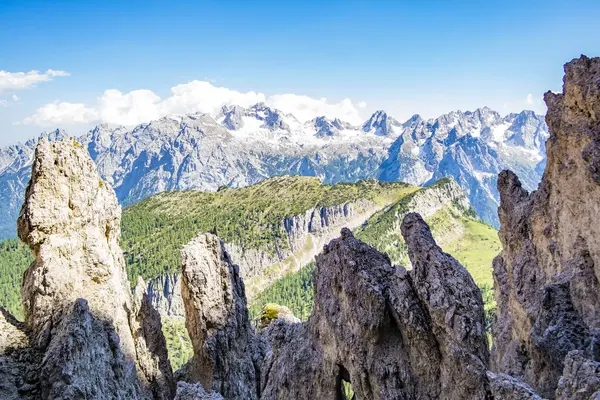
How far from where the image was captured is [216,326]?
29.5 meters

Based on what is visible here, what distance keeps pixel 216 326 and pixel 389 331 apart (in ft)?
41.0

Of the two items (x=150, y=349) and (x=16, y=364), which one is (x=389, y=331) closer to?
(x=150, y=349)

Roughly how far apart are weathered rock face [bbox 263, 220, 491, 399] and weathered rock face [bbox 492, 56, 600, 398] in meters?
3.25

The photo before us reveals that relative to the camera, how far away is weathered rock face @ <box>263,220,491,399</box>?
1852 centimetres

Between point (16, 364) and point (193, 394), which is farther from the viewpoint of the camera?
point (193, 394)

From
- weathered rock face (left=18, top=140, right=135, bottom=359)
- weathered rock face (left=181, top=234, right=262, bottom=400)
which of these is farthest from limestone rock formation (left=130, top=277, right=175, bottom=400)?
weathered rock face (left=181, top=234, right=262, bottom=400)

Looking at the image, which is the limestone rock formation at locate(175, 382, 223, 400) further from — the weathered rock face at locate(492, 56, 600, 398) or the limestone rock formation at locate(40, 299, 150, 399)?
the weathered rock face at locate(492, 56, 600, 398)

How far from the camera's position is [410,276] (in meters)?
21.0

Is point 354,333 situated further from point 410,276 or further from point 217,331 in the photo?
point 217,331

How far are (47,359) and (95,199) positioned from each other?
361 inches

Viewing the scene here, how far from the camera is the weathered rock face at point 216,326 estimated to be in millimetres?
28609

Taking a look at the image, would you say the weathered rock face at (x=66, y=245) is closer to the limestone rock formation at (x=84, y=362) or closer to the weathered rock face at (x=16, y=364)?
the weathered rock face at (x=16, y=364)

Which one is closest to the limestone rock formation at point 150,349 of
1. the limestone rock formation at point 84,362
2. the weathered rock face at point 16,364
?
the limestone rock formation at point 84,362

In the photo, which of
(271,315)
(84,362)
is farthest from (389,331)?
(271,315)
